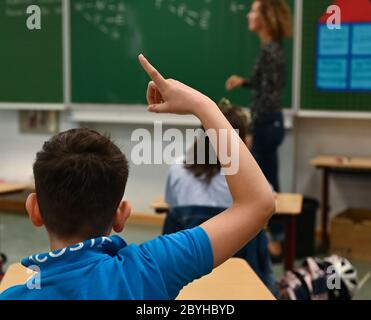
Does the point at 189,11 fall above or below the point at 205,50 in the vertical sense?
above

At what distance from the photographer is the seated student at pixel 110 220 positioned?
725mm

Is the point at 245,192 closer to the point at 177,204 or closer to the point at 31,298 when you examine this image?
the point at 31,298

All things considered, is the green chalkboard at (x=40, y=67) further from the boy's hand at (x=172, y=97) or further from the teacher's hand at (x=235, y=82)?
the boy's hand at (x=172, y=97)

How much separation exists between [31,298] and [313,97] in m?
3.48

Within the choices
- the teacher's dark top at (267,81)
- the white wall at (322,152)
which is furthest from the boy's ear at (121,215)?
the white wall at (322,152)

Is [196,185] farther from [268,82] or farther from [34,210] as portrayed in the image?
[268,82]

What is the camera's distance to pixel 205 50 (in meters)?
4.16

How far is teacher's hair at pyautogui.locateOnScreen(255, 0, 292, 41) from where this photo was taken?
310cm

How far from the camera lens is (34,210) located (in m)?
0.80

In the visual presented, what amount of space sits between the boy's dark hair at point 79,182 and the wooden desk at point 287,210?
151cm

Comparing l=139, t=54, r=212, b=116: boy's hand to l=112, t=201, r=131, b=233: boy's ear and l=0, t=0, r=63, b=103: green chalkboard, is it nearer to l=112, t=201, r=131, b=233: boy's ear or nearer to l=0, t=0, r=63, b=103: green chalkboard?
l=112, t=201, r=131, b=233: boy's ear

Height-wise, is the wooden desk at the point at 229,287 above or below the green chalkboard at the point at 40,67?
below

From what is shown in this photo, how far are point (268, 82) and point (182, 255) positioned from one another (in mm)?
2579

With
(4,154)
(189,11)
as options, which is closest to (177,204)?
(189,11)
